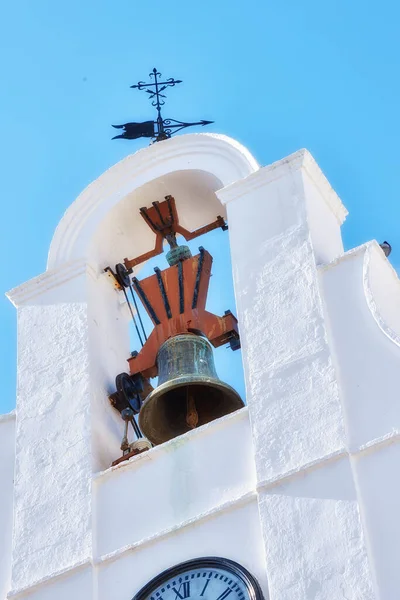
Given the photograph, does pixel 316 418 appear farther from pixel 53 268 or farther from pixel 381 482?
pixel 53 268

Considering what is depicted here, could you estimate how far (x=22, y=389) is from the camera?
1537 cm

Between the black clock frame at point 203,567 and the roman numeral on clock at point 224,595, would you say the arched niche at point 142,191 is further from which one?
the roman numeral on clock at point 224,595

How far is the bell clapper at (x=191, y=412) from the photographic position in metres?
14.9

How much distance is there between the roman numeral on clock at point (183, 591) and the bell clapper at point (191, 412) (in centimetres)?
181

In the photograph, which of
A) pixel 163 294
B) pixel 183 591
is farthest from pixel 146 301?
pixel 183 591

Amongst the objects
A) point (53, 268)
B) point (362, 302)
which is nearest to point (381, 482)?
point (362, 302)

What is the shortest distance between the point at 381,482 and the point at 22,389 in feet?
11.6

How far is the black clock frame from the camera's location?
1312cm

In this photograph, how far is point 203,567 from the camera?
43.9 ft

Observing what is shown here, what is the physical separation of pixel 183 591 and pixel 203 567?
22 centimetres

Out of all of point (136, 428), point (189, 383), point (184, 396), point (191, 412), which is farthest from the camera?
point (136, 428)

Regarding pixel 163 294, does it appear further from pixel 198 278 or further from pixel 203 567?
pixel 203 567

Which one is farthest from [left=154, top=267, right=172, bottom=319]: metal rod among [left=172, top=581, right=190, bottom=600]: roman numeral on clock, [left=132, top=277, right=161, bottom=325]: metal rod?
[left=172, top=581, right=190, bottom=600]: roman numeral on clock

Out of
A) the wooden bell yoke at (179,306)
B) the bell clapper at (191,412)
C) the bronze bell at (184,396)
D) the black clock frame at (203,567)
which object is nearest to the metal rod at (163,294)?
the wooden bell yoke at (179,306)
